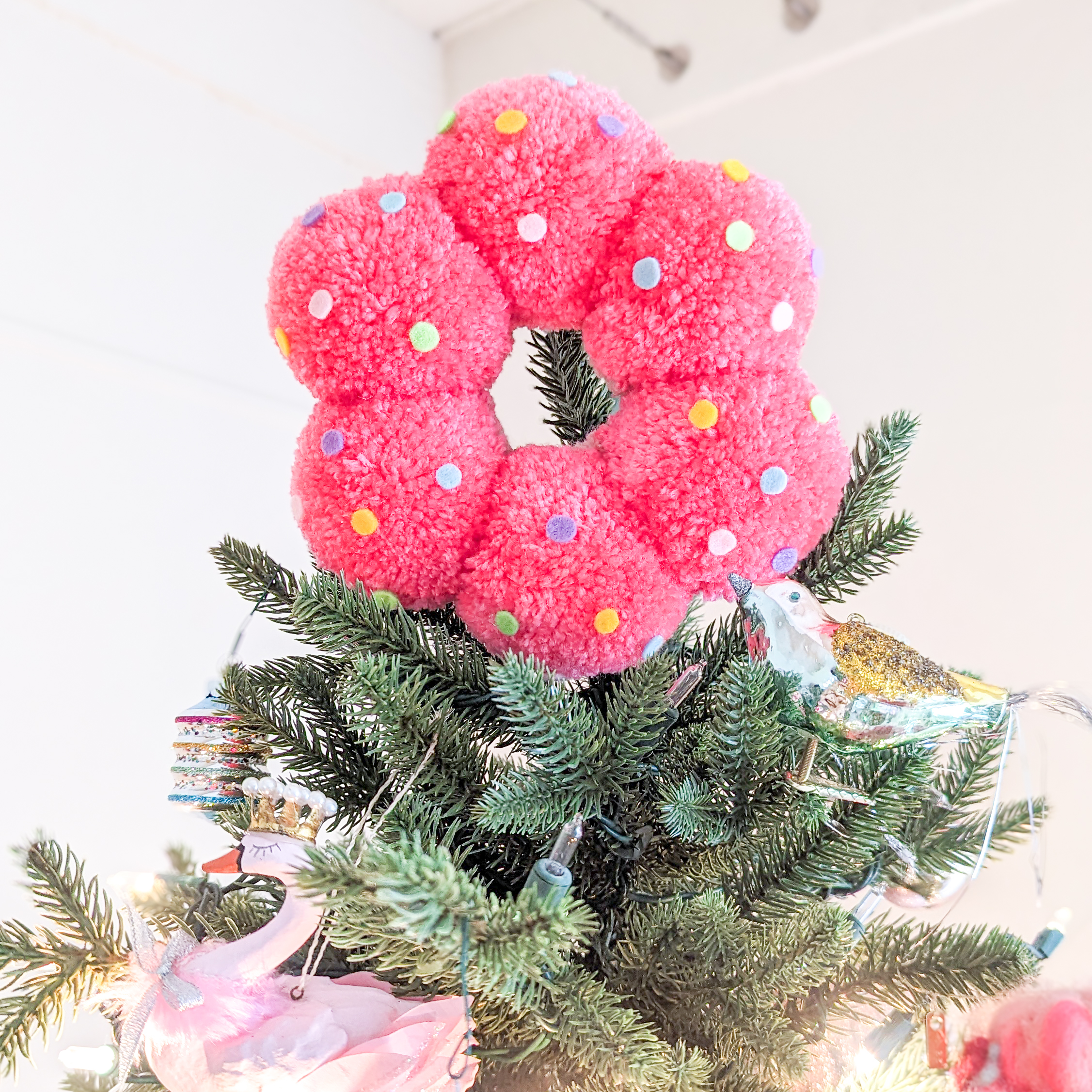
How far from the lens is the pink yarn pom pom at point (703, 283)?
349mm

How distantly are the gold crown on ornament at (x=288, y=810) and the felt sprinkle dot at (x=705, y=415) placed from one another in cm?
19

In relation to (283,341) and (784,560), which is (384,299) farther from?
(784,560)

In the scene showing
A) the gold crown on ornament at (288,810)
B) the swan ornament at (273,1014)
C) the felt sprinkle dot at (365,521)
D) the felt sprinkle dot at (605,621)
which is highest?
the felt sprinkle dot at (365,521)

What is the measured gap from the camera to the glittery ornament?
1.27 ft

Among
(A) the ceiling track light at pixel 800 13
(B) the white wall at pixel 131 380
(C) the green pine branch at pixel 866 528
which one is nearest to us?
(C) the green pine branch at pixel 866 528

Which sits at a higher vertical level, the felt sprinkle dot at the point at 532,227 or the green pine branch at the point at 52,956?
the felt sprinkle dot at the point at 532,227

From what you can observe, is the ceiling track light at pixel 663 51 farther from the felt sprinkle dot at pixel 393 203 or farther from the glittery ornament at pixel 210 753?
the glittery ornament at pixel 210 753

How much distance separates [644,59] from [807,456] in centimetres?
103

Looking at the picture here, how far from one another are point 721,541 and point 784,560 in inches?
1.3

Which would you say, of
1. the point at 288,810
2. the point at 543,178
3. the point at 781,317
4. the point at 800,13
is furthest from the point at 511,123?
the point at 800,13

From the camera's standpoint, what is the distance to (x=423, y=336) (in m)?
0.35

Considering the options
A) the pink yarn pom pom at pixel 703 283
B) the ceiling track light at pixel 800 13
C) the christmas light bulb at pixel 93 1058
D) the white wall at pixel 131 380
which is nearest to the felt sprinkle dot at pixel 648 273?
the pink yarn pom pom at pixel 703 283

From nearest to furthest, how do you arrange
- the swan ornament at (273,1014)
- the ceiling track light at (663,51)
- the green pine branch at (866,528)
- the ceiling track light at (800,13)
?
the swan ornament at (273,1014) → the green pine branch at (866,528) → the ceiling track light at (800,13) → the ceiling track light at (663,51)

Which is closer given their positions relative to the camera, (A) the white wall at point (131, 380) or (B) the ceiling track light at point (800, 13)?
(A) the white wall at point (131, 380)
